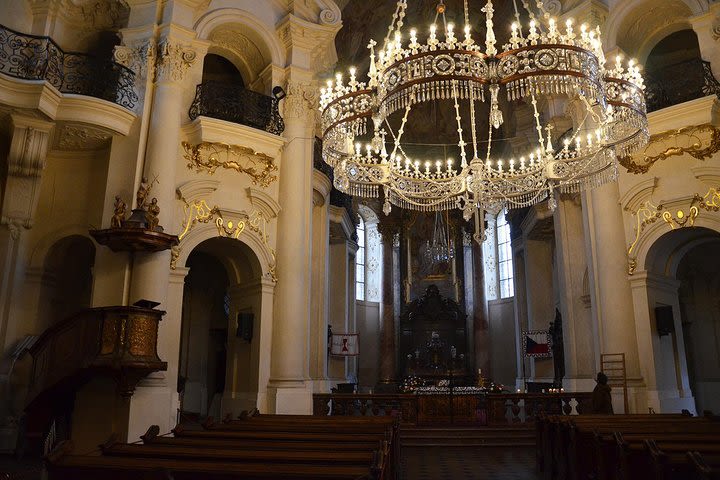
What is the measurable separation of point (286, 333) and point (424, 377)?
975 cm

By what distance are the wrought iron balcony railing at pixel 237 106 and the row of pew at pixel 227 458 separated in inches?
259

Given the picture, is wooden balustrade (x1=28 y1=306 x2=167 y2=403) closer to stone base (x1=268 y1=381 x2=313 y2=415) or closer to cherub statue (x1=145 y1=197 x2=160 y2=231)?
cherub statue (x1=145 y1=197 x2=160 y2=231)

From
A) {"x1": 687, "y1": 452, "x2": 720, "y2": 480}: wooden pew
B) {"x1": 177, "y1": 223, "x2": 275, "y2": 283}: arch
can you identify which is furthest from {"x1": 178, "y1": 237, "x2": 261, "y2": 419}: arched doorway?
{"x1": 687, "y1": 452, "x2": 720, "y2": 480}: wooden pew

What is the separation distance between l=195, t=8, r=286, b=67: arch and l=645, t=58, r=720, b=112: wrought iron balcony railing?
273 inches

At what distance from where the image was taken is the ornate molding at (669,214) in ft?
30.6

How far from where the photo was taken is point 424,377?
18969 millimetres

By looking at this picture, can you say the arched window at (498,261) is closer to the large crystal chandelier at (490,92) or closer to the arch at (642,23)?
the arch at (642,23)

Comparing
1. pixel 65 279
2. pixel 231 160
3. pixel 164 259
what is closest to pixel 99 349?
pixel 164 259

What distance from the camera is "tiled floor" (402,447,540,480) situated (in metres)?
7.39

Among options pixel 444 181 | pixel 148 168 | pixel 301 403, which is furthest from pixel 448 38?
pixel 301 403

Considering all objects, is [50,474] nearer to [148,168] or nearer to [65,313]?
[148,168]

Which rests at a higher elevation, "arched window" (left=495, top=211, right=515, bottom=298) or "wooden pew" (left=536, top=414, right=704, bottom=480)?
"arched window" (left=495, top=211, right=515, bottom=298)

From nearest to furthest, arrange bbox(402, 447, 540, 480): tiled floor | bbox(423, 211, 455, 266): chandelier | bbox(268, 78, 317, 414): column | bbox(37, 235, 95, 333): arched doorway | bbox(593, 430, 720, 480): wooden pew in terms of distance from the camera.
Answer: bbox(593, 430, 720, 480): wooden pew < bbox(402, 447, 540, 480): tiled floor < bbox(37, 235, 95, 333): arched doorway < bbox(268, 78, 317, 414): column < bbox(423, 211, 455, 266): chandelier

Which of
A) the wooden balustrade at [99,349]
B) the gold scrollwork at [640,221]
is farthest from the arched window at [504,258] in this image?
the wooden balustrade at [99,349]
